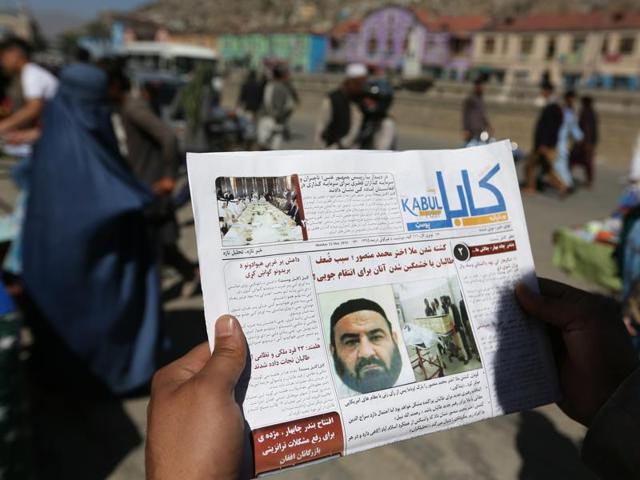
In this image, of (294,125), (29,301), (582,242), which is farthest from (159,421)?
(294,125)

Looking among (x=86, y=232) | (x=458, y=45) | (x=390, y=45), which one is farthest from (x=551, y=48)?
(x=86, y=232)

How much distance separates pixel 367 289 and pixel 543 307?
382mm

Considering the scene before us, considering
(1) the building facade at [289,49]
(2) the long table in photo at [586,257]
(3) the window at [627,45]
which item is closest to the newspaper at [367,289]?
(2) the long table in photo at [586,257]

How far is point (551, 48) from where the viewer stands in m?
39.8

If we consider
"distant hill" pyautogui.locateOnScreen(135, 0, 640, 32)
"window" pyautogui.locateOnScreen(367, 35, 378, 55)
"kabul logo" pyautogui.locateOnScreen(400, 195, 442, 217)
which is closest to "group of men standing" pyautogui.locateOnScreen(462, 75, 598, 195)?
"kabul logo" pyautogui.locateOnScreen(400, 195, 442, 217)

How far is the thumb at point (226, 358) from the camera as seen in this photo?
74 cm

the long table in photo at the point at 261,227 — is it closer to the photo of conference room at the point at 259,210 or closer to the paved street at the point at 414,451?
the photo of conference room at the point at 259,210

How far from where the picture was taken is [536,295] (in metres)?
0.98

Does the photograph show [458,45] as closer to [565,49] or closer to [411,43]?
[411,43]

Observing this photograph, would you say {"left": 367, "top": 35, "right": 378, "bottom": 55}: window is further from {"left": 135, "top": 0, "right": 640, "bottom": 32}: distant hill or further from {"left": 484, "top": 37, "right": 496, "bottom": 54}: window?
{"left": 135, "top": 0, "right": 640, "bottom": 32}: distant hill

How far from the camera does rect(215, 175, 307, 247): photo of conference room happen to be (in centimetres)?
80

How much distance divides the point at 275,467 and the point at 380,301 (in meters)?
0.33

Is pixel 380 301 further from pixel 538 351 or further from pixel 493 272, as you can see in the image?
pixel 538 351

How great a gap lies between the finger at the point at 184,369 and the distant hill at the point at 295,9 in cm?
5595
